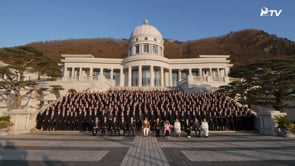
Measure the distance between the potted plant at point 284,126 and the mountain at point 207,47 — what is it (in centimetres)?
7678

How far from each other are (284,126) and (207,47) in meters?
116

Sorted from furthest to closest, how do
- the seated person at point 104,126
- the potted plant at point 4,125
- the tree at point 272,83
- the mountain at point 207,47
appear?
the mountain at point 207,47 → the tree at point 272,83 → the seated person at point 104,126 → the potted plant at point 4,125

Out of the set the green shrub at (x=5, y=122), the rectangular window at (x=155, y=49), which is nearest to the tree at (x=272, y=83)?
the green shrub at (x=5, y=122)

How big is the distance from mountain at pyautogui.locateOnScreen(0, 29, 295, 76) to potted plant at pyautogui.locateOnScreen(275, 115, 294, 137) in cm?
7678

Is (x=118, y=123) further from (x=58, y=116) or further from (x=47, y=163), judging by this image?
(x=47, y=163)

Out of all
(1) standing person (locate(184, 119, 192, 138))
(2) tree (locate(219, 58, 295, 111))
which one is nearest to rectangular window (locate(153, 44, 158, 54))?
(2) tree (locate(219, 58, 295, 111))

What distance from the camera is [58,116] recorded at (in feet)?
49.3

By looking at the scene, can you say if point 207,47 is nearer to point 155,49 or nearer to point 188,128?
point 155,49

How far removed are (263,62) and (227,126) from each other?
863 centimetres

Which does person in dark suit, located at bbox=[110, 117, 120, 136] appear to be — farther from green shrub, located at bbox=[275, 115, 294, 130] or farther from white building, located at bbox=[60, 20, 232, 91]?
white building, located at bbox=[60, 20, 232, 91]

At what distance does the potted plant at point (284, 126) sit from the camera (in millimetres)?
12555

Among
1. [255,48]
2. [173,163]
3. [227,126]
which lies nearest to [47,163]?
[173,163]

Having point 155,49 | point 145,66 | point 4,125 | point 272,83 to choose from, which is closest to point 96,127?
point 4,125

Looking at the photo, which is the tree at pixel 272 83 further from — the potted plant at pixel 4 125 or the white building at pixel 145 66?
the white building at pixel 145 66
